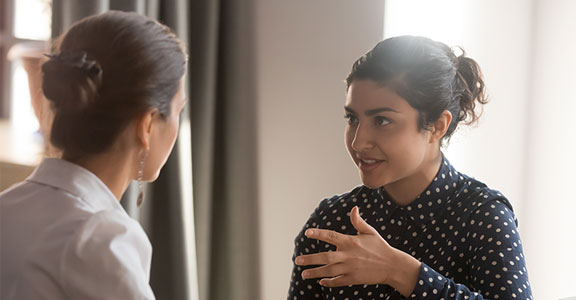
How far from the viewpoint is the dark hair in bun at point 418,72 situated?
57.8 inches

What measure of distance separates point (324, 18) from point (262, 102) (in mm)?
373

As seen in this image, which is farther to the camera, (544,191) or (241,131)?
(544,191)

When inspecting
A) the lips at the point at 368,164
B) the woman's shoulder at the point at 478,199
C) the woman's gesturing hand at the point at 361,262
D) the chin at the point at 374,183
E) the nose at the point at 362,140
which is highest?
the nose at the point at 362,140

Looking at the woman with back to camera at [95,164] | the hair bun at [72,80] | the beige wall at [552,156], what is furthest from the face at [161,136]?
the beige wall at [552,156]

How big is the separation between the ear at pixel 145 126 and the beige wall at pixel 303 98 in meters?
1.39

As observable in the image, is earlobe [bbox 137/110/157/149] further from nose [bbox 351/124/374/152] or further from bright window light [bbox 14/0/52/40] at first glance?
bright window light [bbox 14/0/52/40]

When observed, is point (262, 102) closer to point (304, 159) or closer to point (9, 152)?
point (304, 159)

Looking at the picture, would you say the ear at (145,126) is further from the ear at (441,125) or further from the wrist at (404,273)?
the ear at (441,125)

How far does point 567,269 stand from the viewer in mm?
2471

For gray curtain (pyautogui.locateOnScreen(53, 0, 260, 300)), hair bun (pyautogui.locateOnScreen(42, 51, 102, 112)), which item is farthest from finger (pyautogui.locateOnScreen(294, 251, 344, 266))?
gray curtain (pyautogui.locateOnScreen(53, 0, 260, 300))

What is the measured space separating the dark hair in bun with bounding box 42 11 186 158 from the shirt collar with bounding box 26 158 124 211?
4 centimetres

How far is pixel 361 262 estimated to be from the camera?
1.28 m

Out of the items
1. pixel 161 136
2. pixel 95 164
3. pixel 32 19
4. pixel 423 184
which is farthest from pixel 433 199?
pixel 32 19

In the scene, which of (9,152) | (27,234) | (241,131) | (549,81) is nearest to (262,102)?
(241,131)
